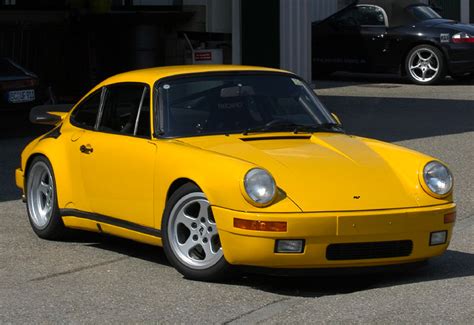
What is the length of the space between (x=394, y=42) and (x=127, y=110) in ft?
45.0

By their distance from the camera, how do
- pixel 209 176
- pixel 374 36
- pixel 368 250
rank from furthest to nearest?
pixel 374 36 → pixel 209 176 → pixel 368 250

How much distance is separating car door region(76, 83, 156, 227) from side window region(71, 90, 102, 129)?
3.5 inches

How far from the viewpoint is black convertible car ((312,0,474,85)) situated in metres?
20.6

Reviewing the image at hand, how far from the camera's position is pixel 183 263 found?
7012 mm

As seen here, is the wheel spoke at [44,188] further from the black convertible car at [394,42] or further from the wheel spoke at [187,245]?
the black convertible car at [394,42]

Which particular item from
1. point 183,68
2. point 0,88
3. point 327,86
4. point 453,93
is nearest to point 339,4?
point 327,86

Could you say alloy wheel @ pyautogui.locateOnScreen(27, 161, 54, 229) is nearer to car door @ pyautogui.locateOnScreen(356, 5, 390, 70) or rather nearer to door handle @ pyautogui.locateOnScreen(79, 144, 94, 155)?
door handle @ pyautogui.locateOnScreen(79, 144, 94, 155)

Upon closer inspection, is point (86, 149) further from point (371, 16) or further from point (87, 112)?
point (371, 16)

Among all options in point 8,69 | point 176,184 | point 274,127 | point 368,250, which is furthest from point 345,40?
point 368,250

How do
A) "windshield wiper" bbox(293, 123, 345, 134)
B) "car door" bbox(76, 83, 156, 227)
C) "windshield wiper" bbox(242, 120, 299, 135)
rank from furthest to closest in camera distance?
1. "windshield wiper" bbox(293, 123, 345, 134)
2. "windshield wiper" bbox(242, 120, 299, 135)
3. "car door" bbox(76, 83, 156, 227)

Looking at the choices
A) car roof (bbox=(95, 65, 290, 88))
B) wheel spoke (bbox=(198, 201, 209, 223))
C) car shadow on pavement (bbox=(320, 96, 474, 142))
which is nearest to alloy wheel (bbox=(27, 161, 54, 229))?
car roof (bbox=(95, 65, 290, 88))

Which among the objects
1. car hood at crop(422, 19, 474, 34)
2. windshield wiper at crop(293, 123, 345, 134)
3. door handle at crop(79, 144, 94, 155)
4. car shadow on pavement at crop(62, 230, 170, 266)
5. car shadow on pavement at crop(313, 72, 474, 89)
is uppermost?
windshield wiper at crop(293, 123, 345, 134)

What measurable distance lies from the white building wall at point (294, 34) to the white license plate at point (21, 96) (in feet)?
18.2

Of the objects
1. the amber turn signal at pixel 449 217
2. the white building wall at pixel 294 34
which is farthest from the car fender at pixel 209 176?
the white building wall at pixel 294 34
